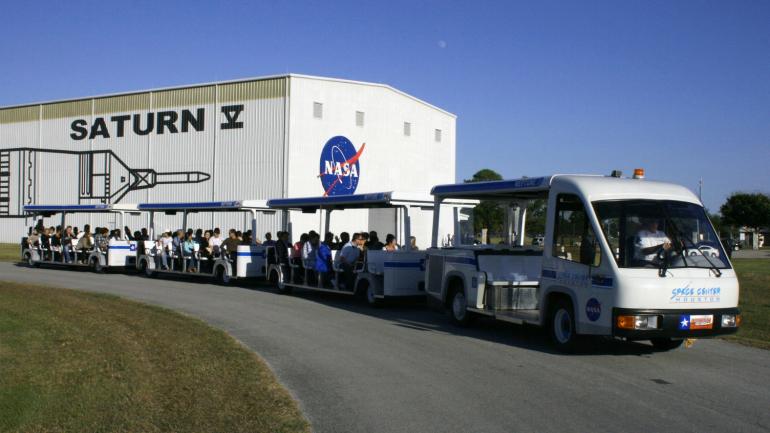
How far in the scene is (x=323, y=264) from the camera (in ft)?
59.2

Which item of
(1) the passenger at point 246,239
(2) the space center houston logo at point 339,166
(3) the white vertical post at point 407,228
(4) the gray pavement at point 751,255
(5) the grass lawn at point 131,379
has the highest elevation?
(2) the space center houston logo at point 339,166

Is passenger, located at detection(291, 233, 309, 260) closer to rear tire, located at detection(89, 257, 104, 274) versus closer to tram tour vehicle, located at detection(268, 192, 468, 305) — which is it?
tram tour vehicle, located at detection(268, 192, 468, 305)

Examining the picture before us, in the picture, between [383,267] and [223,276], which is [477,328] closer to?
[383,267]

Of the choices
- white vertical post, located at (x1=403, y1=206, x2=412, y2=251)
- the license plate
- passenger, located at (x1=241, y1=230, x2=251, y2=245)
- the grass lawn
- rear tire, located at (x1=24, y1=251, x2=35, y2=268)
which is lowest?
rear tire, located at (x1=24, y1=251, x2=35, y2=268)

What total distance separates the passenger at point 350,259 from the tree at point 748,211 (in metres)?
82.9

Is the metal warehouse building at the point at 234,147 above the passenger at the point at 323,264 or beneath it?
above

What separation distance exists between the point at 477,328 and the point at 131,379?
6708mm

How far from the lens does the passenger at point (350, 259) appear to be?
1727 centimetres

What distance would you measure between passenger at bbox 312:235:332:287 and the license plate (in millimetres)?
10163

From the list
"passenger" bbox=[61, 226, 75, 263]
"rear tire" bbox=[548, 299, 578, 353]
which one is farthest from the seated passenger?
"passenger" bbox=[61, 226, 75, 263]

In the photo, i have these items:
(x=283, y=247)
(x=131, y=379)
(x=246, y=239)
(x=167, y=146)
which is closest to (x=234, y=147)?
(x=167, y=146)

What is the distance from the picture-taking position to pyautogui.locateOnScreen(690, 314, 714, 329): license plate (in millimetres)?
9359

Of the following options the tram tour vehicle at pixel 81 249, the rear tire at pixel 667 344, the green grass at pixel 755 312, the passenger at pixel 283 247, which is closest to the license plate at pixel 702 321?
the rear tire at pixel 667 344

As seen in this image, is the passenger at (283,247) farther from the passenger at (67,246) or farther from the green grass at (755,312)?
the passenger at (67,246)
